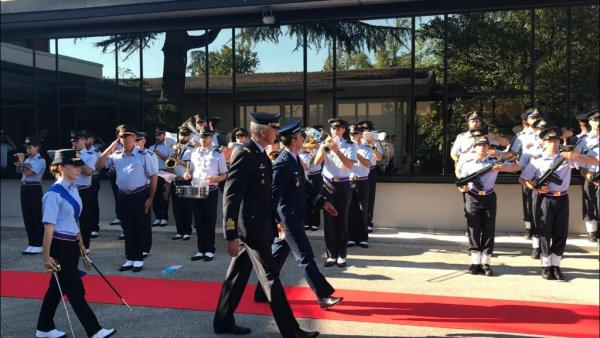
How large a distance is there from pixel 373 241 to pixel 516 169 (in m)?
3.11

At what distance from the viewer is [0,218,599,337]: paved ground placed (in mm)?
4898

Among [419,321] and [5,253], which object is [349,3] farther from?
[5,253]

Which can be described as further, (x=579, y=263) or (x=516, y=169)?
(x=579, y=263)

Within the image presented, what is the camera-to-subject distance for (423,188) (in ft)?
32.1

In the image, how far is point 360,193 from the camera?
27.0 ft

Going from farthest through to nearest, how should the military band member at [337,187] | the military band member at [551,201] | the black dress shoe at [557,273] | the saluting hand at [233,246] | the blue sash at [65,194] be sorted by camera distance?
the military band member at [337,187]
the black dress shoe at [557,273]
the military band member at [551,201]
the blue sash at [65,194]
the saluting hand at [233,246]

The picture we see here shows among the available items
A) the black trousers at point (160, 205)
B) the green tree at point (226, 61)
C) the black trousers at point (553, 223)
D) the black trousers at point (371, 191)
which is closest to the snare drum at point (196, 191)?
the black trousers at point (160, 205)

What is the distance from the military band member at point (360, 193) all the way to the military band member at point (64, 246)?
438 cm

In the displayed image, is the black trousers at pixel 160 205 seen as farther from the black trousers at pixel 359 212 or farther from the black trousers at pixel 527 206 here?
the black trousers at pixel 527 206

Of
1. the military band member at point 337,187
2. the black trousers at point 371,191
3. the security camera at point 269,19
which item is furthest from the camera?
the security camera at point 269,19

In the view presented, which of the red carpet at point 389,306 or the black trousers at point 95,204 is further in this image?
the black trousers at point 95,204

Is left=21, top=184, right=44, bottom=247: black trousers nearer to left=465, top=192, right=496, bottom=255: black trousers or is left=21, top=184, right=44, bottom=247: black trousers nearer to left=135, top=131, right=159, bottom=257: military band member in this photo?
left=135, top=131, right=159, bottom=257: military band member

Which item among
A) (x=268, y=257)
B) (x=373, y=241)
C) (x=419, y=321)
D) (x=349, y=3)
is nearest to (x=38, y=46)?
(x=349, y=3)

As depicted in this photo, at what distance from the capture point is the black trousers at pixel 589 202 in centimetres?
788
